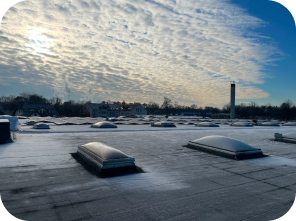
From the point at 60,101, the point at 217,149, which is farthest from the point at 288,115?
the point at 60,101

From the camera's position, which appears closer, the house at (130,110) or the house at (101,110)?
the house at (101,110)

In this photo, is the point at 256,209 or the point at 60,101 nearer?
the point at 256,209

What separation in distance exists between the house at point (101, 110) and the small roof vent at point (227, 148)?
9180cm

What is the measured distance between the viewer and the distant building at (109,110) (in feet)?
326

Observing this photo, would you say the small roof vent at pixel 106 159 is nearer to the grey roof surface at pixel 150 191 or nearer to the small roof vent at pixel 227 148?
the grey roof surface at pixel 150 191

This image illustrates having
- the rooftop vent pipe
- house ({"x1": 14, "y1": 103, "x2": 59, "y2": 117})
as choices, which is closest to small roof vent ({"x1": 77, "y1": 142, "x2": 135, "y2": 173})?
the rooftop vent pipe

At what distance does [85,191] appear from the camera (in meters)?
4.93

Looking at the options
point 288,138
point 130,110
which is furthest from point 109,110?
point 288,138

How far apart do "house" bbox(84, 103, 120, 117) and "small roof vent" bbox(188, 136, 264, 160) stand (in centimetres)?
9180

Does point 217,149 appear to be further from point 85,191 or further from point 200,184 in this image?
point 85,191

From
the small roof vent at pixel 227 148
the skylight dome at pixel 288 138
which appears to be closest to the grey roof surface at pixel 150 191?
the small roof vent at pixel 227 148

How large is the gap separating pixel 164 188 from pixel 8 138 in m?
10.6

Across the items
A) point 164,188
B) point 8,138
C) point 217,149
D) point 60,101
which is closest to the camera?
point 164,188

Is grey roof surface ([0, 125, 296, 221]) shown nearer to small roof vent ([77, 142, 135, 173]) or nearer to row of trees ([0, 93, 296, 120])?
small roof vent ([77, 142, 135, 173])
